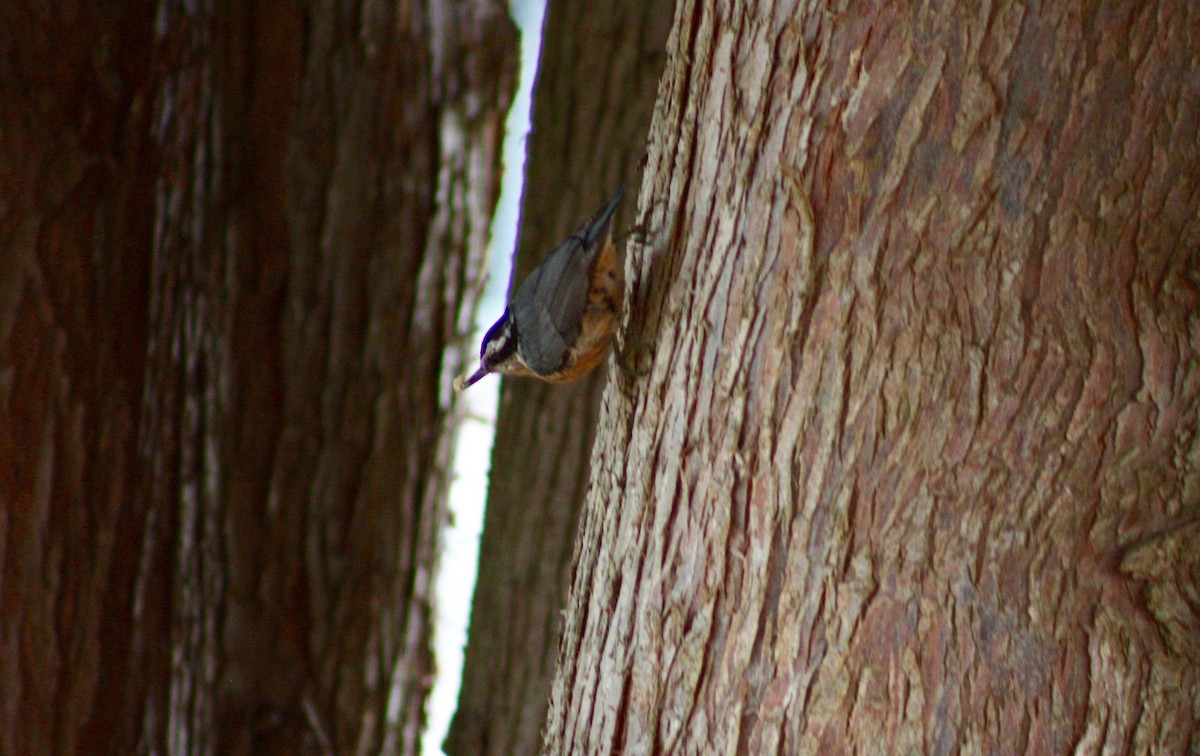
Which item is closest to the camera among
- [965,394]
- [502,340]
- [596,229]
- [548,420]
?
[965,394]

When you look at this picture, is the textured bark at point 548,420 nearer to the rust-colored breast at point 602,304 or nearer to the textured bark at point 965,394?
the rust-colored breast at point 602,304

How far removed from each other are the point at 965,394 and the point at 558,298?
36.1 inches

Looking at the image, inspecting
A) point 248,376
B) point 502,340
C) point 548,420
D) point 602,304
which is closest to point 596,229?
point 602,304

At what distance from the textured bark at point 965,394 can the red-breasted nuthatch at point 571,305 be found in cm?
59

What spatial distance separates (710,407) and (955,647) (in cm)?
42

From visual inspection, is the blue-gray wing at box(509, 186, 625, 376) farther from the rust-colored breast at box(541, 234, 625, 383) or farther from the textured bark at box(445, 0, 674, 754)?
the textured bark at box(445, 0, 674, 754)

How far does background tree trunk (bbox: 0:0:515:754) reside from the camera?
2791mm

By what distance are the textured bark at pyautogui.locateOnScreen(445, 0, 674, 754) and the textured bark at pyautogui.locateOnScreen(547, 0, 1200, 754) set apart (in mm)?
1248

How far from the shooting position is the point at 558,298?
2031 millimetres

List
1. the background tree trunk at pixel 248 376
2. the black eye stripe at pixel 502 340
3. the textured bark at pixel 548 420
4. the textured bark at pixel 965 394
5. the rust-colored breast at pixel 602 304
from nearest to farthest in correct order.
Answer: the textured bark at pixel 965 394 → the rust-colored breast at pixel 602 304 → the black eye stripe at pixel 502 340 → the textured bark at pixel 548 420 → the background tree trunk at pixel 248 376

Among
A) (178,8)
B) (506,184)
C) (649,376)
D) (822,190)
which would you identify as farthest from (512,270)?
(822,190)

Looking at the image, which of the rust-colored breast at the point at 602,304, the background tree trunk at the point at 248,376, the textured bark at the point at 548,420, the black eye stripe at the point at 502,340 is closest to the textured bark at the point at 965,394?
the rust-colored breast at the point at 602,304

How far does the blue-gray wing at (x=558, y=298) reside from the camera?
1979mm

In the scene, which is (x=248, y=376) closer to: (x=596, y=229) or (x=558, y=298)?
(x=558, y=298)
